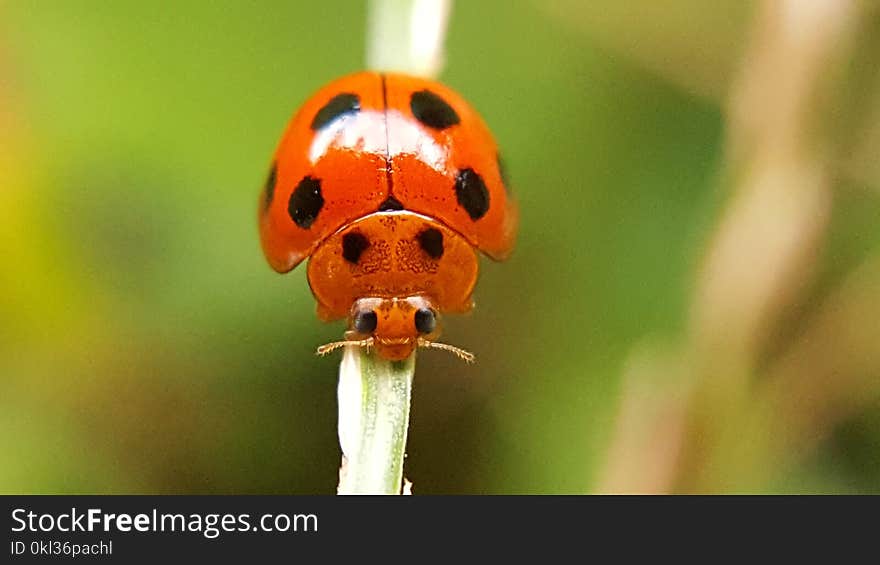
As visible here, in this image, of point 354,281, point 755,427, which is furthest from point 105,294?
point 755,427

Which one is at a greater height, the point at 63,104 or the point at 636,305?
the point at 63,104

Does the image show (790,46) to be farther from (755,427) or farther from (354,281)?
(354,281)

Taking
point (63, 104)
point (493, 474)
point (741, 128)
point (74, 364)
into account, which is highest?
point (63, 104)

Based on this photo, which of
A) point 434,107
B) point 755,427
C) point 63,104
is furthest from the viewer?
point 63,104

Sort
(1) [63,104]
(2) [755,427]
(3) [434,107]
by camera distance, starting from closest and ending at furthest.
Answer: (3) [434,107]
(2) [755,427]
(1) [63,104]

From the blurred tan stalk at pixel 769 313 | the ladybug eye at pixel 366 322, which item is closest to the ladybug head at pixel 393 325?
the ladybug eye at pixel 366 322

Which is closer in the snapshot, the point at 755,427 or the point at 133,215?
the point at 755,427

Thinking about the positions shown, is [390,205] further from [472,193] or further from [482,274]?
[482,274]
